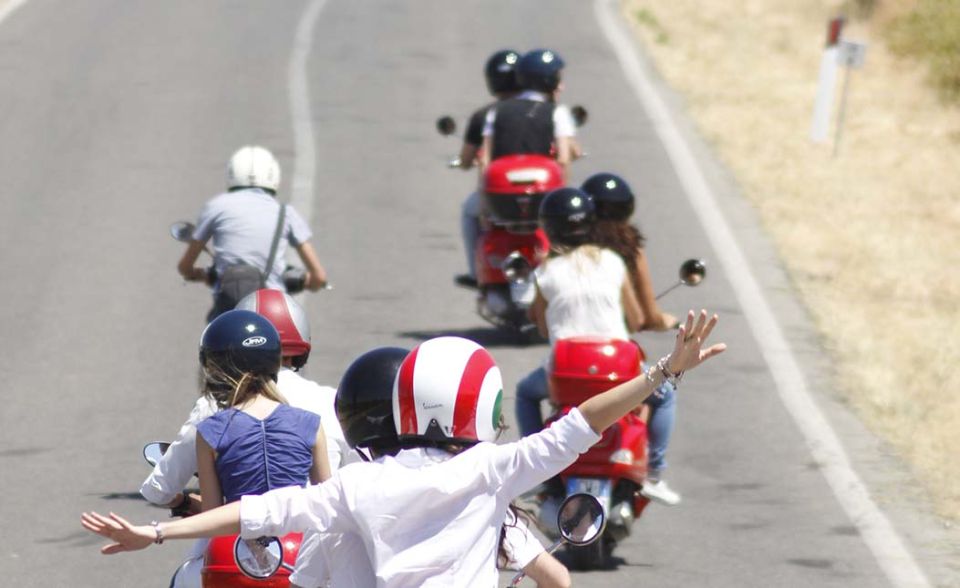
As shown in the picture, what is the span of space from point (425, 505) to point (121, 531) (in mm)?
688

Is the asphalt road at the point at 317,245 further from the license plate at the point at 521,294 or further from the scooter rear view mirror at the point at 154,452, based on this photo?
the scooter rear view mirror at the point at 154,452

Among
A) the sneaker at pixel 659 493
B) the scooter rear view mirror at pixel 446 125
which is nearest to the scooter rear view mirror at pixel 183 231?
the sneaker at pixel 659 493

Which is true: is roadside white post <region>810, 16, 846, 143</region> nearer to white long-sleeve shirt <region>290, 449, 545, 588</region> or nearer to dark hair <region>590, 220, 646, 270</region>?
dark hair <region>590, 220, 646, 270</region>

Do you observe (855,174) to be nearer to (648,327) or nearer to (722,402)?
(722,402)

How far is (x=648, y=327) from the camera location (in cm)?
894

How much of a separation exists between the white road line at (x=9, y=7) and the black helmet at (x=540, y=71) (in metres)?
14.0

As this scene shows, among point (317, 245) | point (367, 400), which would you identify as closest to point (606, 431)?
point (367, 400)

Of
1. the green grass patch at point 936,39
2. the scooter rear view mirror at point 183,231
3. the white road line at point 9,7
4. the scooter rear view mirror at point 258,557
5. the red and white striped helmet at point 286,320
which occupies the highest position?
the scooter rear view mirror at point 258,557

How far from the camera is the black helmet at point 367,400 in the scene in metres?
4.38

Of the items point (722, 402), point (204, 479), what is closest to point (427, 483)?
point (204, 479)

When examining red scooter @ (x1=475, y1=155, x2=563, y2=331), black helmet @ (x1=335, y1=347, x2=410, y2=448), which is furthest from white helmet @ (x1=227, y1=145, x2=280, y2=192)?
black helmet @ (x1=335, y1=347, x2=410, y2=448)

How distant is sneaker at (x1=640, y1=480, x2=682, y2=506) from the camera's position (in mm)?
8641

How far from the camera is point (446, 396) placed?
4.14 meters

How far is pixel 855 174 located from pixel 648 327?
9721 millimetres
